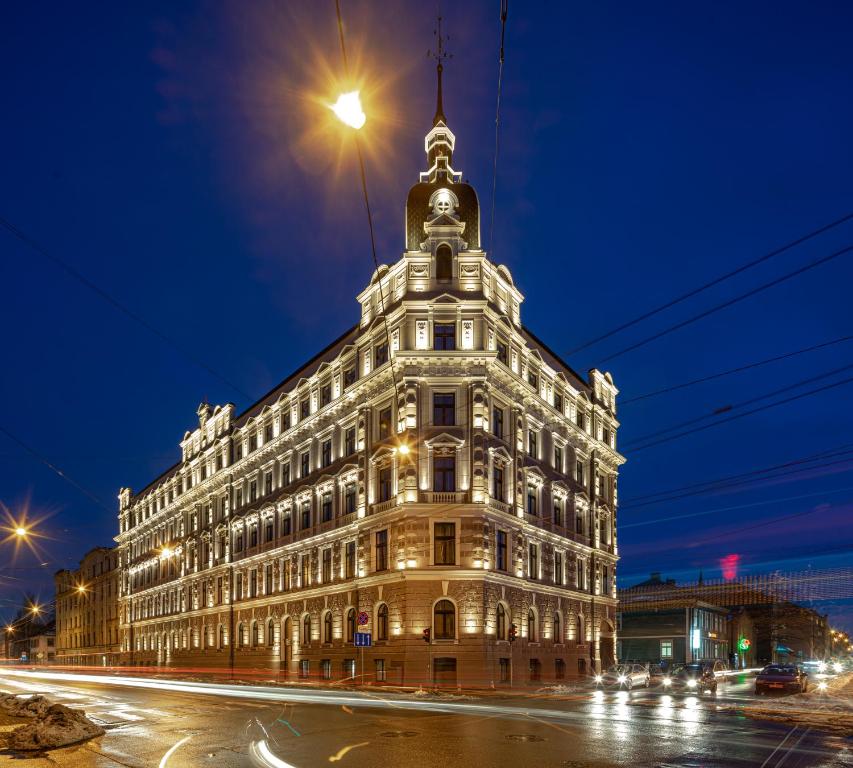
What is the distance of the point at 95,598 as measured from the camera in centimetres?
11300

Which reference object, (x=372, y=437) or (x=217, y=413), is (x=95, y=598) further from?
(x=372, y=437)

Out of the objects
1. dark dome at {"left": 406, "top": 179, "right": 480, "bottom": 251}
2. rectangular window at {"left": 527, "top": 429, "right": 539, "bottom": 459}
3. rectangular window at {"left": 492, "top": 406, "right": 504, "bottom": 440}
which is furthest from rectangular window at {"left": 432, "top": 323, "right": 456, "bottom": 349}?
rectangular window at {"left": 527, "top": 429, "right": 539, "bottom": 459}

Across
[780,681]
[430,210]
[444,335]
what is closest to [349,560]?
[444,335]

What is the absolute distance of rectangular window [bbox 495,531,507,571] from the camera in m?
44.0

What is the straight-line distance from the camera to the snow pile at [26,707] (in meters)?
20.7

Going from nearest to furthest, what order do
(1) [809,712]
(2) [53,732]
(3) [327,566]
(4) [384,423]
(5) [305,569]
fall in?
(2) [53,732] → (1) [809,712] → (4) [384,423] → (3) [327,566] → (5) [305,569]

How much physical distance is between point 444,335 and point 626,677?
20.7 meters

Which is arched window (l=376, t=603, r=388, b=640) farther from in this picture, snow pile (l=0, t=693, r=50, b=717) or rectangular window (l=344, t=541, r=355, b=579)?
snow pile (l=0, t=693, r=50, b=717)

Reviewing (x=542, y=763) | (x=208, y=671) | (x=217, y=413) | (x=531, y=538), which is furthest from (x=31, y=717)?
(x=217, y=413)

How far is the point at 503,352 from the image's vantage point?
47344 millimetres

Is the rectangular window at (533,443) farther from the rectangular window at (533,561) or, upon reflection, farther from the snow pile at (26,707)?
the snow pile at (26,707)

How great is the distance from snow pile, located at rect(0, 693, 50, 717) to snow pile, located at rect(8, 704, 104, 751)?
80 cm

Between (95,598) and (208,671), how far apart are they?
55030 millimetres

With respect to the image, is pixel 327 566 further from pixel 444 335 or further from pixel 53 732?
pixel 53 732
